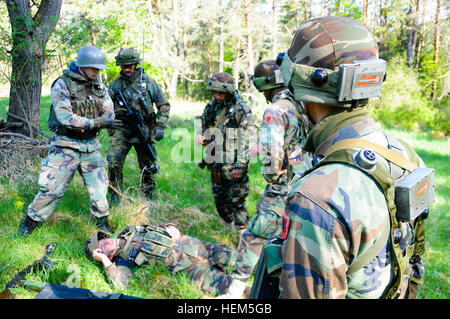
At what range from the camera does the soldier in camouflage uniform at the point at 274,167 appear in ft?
9.60

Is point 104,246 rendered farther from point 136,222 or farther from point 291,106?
point 291,106

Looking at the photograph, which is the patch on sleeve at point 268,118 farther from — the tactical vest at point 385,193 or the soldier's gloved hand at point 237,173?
the tactical vest at point 385,193

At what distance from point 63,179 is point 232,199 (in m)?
2.03

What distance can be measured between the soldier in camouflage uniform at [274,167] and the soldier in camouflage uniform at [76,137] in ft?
5.99

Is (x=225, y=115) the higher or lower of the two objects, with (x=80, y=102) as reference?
lower

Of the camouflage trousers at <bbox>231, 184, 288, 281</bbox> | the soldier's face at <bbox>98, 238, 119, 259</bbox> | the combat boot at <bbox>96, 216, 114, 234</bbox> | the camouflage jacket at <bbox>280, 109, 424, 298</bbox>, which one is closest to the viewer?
the camouflage jacket at <bbox>280, 109, 424, 298</bbox>

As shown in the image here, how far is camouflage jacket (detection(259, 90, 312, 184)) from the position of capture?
2998 millimetres

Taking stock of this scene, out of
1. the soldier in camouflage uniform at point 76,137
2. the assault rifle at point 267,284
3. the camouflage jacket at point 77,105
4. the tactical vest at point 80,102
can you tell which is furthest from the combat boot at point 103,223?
the assault rifle at point 267,284

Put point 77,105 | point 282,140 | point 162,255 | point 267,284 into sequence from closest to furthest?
point 267,284
point 282,140
point 162,255
point 77,105

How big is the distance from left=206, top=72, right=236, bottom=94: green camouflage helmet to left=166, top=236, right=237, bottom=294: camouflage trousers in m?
1.95

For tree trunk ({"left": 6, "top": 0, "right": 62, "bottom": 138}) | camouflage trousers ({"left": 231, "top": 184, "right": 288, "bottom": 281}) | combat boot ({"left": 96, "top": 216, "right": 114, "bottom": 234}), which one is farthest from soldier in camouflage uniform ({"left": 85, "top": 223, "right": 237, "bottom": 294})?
tree trunk ({"left": 6, "top": 0, "right": 62, "bottom": 138})

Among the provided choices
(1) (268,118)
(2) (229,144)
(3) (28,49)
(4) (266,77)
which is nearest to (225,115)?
(2) (229,144)

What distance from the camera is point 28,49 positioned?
4988 mm

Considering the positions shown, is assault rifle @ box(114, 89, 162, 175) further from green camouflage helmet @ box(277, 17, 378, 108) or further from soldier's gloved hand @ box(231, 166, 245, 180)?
green camouflage helmet @ box(277, 17, 378, 108)
